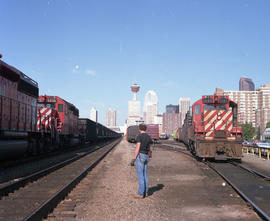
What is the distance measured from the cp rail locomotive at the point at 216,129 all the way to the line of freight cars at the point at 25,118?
838cm

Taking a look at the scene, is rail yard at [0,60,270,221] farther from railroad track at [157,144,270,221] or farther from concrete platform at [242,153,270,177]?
concrete platform at [242,153,270,177]

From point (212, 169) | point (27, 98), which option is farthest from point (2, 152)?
point (212, 169)

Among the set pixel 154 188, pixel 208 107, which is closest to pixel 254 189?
pixel 154 188

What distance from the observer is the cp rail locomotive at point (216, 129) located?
14.0 m

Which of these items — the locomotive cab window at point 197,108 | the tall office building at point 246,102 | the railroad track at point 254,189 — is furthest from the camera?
the tall office building at point 246,102

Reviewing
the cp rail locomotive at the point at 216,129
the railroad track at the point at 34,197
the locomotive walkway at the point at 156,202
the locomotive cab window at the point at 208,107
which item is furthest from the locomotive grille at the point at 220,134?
the railroad track at the point at 34,197

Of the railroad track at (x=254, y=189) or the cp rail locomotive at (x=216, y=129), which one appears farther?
the cp rail locomotive at (x=216, y=129)

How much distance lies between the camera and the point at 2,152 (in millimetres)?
10195

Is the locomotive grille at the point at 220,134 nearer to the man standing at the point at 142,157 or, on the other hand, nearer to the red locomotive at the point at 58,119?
the man standing at the point at 142,157

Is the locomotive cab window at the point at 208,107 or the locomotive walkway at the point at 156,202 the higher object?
the locomotive cab window at the point at 208,107

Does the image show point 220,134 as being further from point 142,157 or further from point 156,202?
point 156,202

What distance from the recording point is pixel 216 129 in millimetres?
14625

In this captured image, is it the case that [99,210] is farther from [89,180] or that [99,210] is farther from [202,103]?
[202,103]

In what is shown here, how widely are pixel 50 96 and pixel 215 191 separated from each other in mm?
16063
